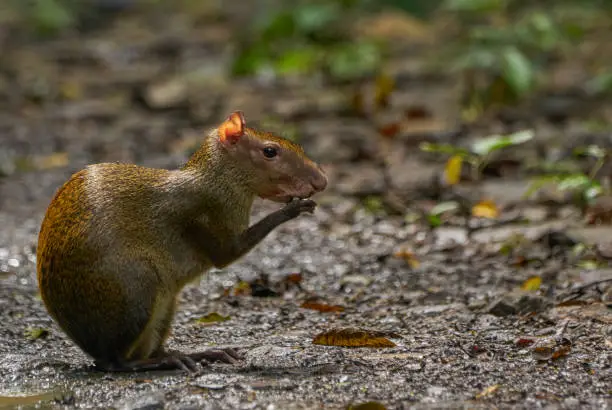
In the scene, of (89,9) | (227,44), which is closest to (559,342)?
(227,44)

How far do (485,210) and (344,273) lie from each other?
1.24 m

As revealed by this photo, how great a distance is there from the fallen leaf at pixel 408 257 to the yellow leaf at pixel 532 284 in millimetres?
688

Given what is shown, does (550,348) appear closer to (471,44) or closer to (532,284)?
(532,284)

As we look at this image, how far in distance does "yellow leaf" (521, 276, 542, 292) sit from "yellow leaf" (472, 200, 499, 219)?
127 cm

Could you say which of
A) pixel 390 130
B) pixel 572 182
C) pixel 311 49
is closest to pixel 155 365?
pixel 572 182

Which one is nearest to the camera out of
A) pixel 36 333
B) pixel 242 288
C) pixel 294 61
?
pixel 36 333

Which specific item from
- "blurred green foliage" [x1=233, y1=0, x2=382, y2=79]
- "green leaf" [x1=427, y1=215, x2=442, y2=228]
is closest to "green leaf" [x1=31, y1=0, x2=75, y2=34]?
"blurred green foliage" [x1=233, y1=0, x2=382, y2=79]

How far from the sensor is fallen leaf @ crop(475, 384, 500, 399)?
12.8 feet

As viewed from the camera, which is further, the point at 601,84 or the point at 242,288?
the point at 601,84

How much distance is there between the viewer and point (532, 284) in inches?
222

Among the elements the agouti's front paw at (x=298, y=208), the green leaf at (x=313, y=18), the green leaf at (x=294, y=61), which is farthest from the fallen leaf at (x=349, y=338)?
the green leaf at (x=313, y=18)

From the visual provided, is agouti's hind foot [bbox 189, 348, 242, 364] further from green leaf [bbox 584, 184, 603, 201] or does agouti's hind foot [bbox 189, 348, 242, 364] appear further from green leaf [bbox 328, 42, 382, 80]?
green leaf [bbox 328, 42, 382, 80]

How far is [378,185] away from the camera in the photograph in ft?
25.5

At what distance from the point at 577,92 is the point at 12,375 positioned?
705 cm
